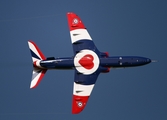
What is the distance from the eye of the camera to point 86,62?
20.9 metres

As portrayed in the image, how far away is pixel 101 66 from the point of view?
21.0 meters

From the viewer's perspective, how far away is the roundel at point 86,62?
20953mm

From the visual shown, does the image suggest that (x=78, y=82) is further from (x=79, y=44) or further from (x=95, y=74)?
(x=79, y=44)

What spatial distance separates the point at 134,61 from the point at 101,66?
7.45ft

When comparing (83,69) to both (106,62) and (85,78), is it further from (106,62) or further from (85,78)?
(106,62)

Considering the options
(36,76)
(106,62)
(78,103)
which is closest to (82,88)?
(78,103)

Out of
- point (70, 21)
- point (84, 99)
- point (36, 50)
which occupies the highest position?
point (70, 21)

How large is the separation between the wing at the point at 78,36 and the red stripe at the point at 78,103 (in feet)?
10.5

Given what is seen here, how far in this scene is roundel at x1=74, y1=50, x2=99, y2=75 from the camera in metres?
21.0

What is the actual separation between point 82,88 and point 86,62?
5.99ft

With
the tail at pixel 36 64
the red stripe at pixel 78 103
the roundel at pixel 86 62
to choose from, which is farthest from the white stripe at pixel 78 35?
the red stripe at pixel 78 103

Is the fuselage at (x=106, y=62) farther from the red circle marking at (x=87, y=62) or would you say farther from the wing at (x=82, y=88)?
the wing at (x=82, y=88)

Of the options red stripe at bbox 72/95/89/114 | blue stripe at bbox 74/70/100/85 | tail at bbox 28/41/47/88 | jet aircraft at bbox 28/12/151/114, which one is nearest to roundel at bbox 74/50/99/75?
jet aircraft at bbox 28/12/151/114

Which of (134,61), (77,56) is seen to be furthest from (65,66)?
(134,61)
